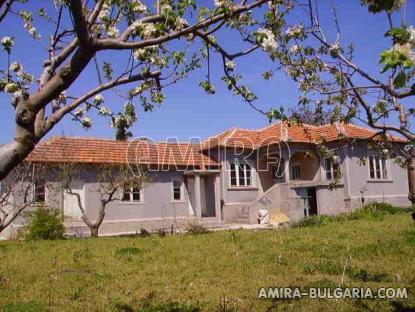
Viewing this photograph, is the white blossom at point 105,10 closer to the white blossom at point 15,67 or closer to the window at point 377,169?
the white blossom at point 15,67

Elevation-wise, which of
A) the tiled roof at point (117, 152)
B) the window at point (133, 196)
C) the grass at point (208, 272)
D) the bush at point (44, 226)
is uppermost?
the tiled roof at point (117, 152)

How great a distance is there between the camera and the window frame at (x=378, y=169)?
3051cm

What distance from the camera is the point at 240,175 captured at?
3094 cm

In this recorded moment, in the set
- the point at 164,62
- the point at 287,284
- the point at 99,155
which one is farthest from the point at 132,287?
the point at 99,155

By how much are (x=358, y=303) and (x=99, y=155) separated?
21576 millimetres

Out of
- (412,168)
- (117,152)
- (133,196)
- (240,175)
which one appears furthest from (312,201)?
(412,168)

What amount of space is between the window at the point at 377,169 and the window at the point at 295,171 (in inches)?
182

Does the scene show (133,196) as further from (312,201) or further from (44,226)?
(312,201)

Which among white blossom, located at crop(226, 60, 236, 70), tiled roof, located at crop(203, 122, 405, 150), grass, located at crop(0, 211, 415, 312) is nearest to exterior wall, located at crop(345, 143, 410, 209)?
tiled roof, located at crop(203, 122, 405, 150)

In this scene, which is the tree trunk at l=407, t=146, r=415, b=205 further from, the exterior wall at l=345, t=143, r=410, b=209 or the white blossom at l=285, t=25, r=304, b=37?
the exterior wall at l=345, t=143, r=410, b=209

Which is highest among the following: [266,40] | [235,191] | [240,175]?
[240,175]

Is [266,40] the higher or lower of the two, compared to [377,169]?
lower

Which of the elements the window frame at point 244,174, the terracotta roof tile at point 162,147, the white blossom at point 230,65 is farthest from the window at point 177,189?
the white blossom at point 230,65

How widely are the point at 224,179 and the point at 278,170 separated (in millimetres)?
3944
